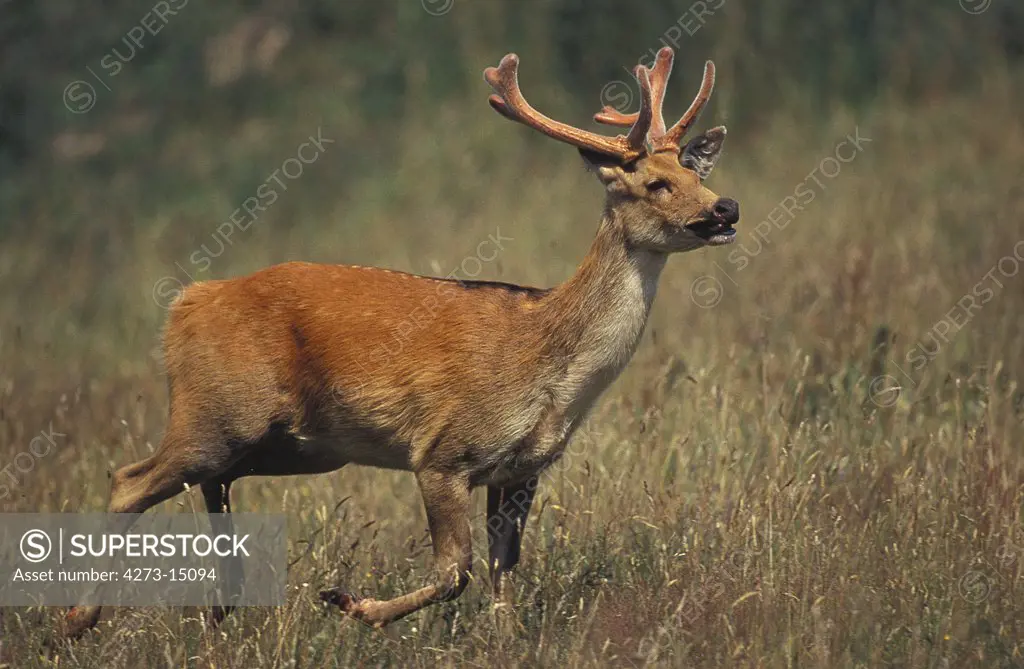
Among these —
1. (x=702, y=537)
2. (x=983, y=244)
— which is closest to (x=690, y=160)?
(x=702, y=537)

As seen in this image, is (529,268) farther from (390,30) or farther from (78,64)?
(78,64)

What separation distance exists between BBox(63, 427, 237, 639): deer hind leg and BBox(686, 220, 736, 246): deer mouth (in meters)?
2.22

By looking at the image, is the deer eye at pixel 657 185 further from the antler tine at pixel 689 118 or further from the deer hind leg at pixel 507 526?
the deer hind leg at pixel 507 526

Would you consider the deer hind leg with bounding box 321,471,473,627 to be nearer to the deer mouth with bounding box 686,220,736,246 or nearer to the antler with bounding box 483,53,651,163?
the deer mouth with bounding box 686,220,736,246

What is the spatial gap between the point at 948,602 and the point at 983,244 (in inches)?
199

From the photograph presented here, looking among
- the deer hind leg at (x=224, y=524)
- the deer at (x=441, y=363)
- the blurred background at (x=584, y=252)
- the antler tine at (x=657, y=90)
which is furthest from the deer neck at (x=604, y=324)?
the deer hind leg at (x=224, y=524)

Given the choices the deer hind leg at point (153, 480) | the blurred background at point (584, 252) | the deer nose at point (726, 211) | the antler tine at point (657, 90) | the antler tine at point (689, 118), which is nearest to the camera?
the deer nose at point (726, 211)

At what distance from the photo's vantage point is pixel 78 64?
17.4 meters

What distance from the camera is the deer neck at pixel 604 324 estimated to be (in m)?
6.21

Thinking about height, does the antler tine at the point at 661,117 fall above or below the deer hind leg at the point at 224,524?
above

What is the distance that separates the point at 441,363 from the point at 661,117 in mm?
1472

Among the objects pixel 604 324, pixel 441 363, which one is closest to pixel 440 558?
pixel 441 363

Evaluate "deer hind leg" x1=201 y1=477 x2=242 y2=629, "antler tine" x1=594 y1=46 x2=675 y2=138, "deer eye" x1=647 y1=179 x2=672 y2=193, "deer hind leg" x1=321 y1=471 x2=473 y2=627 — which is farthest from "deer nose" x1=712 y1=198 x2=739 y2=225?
"deer hind leg" x1=201 y1=477 x2=242 y2=629

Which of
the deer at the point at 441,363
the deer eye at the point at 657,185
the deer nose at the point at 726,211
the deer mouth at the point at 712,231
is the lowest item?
the deer at the point at 441,363
